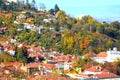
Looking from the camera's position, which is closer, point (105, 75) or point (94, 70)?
point (105, 75)

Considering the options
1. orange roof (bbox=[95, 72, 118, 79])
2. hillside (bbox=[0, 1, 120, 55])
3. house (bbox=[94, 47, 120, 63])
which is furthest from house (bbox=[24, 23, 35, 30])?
orange roof (bbox=[95, 72, 118, 79])

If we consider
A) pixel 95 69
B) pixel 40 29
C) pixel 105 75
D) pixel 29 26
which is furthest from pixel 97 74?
pixel 29 26

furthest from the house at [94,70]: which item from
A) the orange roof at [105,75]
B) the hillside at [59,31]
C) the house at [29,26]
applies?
the house at [29,26]

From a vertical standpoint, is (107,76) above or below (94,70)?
below

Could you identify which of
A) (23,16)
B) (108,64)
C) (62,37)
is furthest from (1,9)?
(108,64)

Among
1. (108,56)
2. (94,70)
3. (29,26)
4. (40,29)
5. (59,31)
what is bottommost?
(94,70)

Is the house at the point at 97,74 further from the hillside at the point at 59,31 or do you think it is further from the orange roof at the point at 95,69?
the hillside at the point at 59,31

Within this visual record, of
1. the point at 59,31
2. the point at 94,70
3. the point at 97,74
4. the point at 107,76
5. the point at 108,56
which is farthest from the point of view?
the point at 59,31

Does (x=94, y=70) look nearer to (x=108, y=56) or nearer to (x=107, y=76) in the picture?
(x=107, y=76)

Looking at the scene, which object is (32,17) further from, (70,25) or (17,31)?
(17,31)

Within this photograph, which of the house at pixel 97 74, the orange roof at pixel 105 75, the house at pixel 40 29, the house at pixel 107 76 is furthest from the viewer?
the house at pixel 40 29

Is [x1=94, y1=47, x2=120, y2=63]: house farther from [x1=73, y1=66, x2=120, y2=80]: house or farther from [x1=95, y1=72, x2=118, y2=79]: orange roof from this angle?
[x1=95, y1=72, x2=118, y2=79]: orange roof
